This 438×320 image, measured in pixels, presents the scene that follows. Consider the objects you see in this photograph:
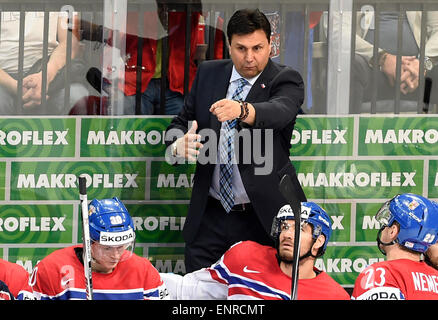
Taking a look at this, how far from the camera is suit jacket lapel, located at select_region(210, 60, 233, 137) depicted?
508 cm

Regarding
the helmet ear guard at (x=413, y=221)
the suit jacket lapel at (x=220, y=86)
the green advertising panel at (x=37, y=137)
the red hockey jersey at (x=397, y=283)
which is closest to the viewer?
the red hockey jersey at (x=397, y=283)

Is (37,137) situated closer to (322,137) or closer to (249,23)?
(249,23)

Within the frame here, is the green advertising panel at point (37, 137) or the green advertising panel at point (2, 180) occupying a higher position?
the green advertising panel at point (37, 137)

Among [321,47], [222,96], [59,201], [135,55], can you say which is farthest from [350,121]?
[59,201]

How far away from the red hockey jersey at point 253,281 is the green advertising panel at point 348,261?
652 millimetres

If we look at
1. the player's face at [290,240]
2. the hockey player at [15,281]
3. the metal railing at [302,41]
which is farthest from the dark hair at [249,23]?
the hockey player at [15,281]

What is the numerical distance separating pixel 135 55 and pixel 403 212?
1.66 m

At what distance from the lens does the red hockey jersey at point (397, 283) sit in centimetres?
431

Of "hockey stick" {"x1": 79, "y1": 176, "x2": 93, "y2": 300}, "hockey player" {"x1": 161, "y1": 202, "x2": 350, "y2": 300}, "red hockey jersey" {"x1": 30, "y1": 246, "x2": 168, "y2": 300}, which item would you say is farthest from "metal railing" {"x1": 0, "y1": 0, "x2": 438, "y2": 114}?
"hockey stick" {"x1": 79, "y1": 176, "x2": 93, "y2": 300}

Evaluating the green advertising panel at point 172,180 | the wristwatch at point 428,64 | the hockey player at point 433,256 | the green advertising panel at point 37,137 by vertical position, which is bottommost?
the hockey player at point 433,256

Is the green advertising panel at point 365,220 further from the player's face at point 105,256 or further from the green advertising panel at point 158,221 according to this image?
the player's face at point 105,256

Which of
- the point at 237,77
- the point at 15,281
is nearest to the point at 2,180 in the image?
the point at 15,281

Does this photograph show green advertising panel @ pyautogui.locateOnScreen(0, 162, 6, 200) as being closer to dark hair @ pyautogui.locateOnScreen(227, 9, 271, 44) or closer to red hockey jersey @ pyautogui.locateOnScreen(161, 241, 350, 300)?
red hockey jersey @ pyautogui.locateOnScreen(161, 241, 350, 300)

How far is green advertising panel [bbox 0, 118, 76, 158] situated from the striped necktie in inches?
31.0
